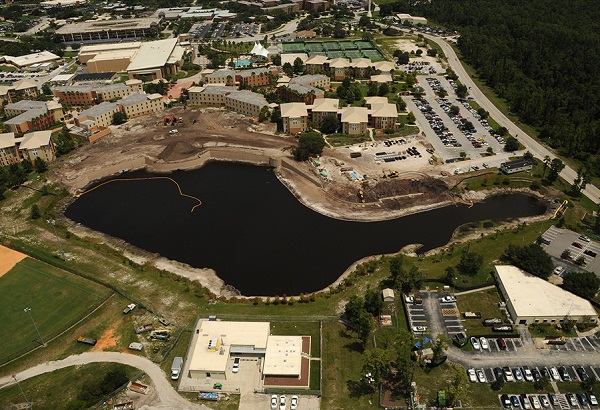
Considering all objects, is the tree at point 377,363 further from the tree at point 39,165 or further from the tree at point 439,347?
the tree at point 39,165

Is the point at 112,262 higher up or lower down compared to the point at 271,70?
lower down

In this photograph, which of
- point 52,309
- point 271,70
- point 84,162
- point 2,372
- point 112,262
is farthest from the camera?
point 271,70

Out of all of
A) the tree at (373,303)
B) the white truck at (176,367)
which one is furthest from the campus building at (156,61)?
the tree at (373,303)

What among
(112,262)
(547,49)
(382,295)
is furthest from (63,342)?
(547,49)

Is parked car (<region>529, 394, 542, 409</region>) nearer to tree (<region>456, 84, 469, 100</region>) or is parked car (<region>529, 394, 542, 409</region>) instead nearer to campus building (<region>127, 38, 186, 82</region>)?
tree (<region>456, 84, 469, 100</region>)

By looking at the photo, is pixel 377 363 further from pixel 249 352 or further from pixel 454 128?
pixel 454 128

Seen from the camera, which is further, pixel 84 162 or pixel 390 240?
pixel 84 162

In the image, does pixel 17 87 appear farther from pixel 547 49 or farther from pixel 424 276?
pixel 547 49
